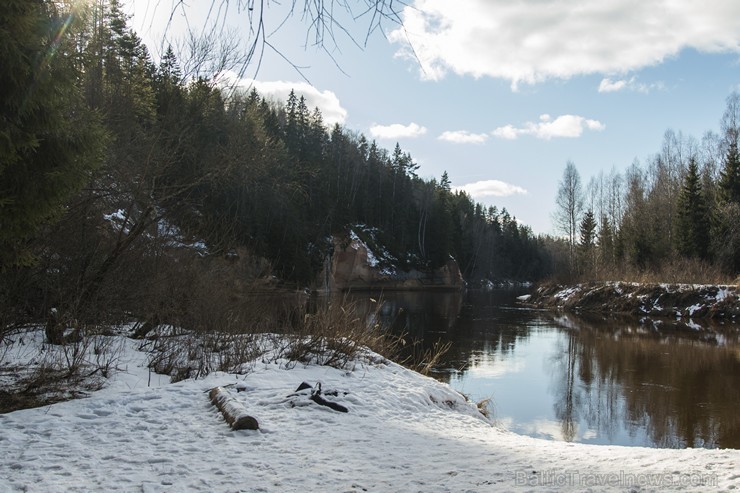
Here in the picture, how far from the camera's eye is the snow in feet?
12.8

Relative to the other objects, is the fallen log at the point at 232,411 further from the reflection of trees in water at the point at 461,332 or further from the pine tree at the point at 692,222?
the pine tree at the point at 692,222

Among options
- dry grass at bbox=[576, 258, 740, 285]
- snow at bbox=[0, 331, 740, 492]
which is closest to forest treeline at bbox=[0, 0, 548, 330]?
snow at bbox=[0, 331, 740, 492]

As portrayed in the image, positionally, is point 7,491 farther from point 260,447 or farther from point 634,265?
point 634,265

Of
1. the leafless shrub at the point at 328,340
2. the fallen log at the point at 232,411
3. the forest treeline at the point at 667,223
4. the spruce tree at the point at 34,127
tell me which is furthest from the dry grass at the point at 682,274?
the spruce tree at the point at 34,127

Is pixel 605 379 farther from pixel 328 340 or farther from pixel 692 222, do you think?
pixel 692 222

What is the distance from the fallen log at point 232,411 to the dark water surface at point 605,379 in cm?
522

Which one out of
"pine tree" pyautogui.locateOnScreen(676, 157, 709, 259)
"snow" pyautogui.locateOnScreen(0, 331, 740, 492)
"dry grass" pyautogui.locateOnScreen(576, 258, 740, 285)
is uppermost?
"pine tree" pyautogui.locateOnScreen(676, 157, 709, 259)

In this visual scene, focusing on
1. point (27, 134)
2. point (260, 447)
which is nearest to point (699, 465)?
point (260, 447)

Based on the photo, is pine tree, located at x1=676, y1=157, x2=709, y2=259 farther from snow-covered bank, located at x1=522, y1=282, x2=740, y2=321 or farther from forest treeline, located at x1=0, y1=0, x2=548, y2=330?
forest treeline, located at x1=0, y1=0, x2=548, y2=330

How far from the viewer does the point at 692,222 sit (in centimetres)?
3991

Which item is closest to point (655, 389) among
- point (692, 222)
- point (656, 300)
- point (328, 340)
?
point (328, 340)

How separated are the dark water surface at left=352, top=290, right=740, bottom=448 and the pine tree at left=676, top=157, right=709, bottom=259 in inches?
611

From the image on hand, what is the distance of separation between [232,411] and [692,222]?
144 feet

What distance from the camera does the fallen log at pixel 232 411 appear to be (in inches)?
208
